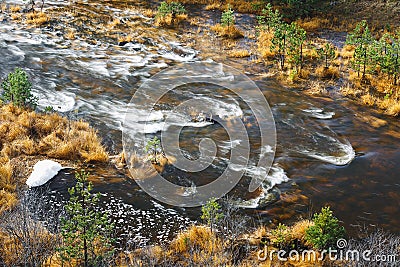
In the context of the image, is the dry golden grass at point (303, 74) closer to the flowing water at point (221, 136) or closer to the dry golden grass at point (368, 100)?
the flowing water at point (221, 136)

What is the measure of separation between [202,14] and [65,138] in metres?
13.6

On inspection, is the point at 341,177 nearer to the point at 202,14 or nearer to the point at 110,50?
the point at 110,50

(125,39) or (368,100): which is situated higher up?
(125,39)

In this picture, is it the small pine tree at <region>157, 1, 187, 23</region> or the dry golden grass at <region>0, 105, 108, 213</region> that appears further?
the small pine tree at <region>157, 1, 187, 23</region>

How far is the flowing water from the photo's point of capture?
8188 mm

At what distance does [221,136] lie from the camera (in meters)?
11.0

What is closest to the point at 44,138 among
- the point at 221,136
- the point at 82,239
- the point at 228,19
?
the point at 221,136

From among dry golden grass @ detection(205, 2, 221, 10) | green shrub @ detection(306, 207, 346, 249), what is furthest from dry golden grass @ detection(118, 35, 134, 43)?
green shrub @ detection(306, 207, 346, 249)

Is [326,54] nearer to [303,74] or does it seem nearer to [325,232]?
[303,74]

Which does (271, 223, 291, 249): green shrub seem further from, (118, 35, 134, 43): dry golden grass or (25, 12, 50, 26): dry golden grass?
(25, 12, 50, 26): dry golden grass

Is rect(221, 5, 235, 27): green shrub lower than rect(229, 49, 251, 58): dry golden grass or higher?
higher

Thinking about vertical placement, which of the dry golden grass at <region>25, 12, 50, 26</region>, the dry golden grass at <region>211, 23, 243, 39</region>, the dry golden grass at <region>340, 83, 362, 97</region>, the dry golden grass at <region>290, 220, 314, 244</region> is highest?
the dry golden grass at <region>25, 12, 50, 26</region>

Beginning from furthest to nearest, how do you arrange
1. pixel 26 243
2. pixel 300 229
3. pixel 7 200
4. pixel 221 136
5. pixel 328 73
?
pixel 328 73 < pixel 221 136 < pixel 7 200 < pixel 300 229 < pixel 26 243

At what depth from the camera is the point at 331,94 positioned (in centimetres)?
1356
